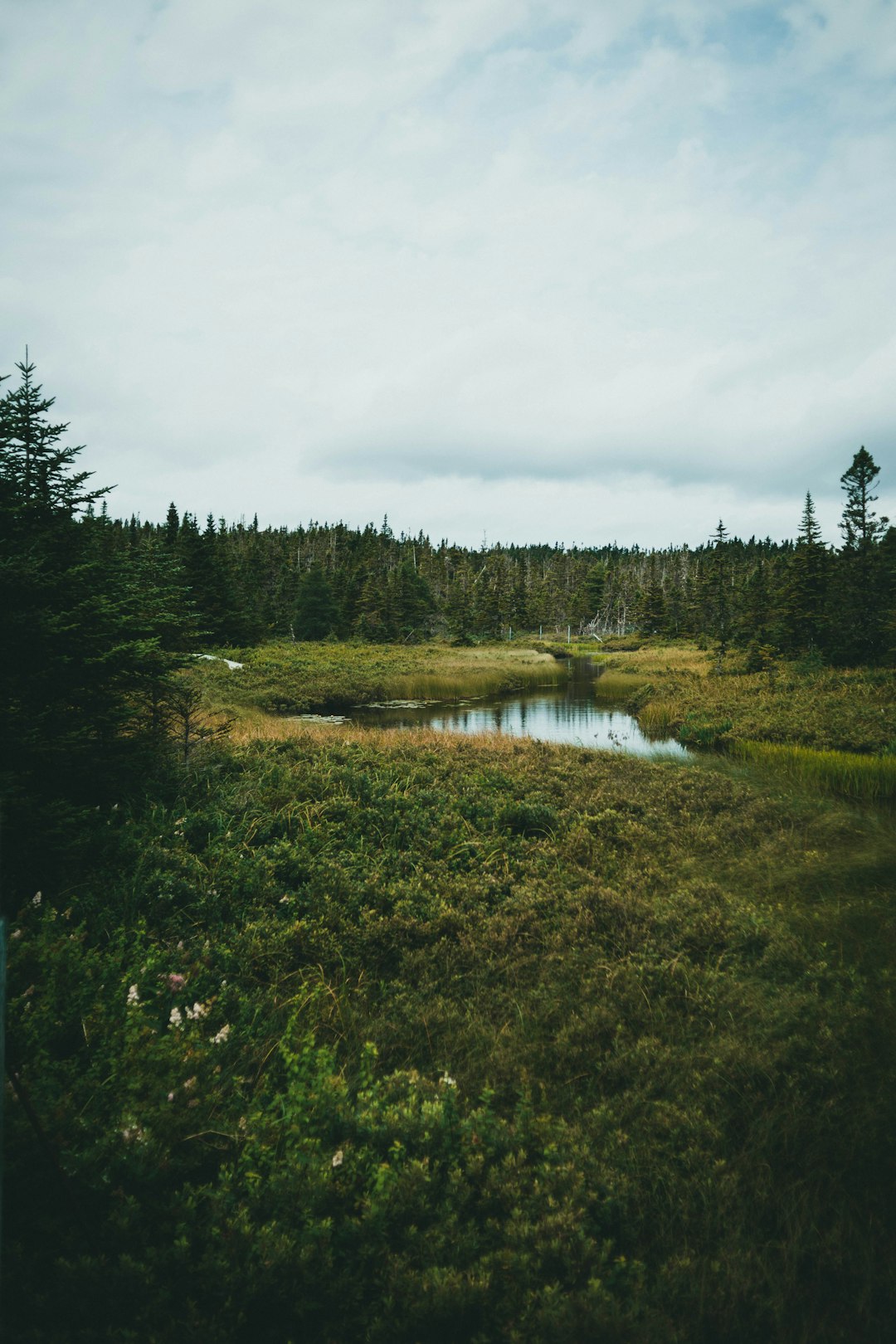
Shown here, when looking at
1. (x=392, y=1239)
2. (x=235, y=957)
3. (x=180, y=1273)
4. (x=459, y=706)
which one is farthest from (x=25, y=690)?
(x=459, y=706)

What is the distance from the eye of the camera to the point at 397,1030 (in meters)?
4.90

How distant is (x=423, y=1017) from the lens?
5.02 m

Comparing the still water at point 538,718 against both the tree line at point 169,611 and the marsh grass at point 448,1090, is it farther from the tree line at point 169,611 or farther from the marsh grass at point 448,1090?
the marsh grass at point 448,1090

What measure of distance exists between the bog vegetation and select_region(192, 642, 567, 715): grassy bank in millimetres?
13828

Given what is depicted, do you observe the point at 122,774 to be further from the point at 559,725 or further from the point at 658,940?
the point at 559,725

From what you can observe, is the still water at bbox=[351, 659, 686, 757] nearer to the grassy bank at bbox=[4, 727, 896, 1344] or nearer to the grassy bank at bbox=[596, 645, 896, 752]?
the grassy bank at bbox=[596, 645, 896, 752]

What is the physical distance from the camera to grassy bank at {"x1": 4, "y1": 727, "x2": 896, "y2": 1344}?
2.78 m

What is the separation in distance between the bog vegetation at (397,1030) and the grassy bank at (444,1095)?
0.08 ft

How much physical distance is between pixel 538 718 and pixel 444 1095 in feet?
71.5

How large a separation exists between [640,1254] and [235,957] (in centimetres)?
389

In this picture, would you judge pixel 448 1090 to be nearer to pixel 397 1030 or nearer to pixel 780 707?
pixel 397 1030

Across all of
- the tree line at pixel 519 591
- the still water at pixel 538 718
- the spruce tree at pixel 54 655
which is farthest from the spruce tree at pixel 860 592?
the spruce tree at pixel 54 655

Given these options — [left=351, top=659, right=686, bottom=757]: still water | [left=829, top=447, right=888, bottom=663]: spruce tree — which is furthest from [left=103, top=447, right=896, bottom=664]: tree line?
[left=351, top=659, right=686, bottom=757]: still water

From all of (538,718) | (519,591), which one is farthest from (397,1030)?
(519,591)
